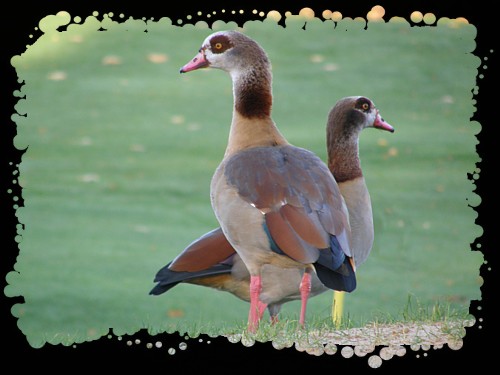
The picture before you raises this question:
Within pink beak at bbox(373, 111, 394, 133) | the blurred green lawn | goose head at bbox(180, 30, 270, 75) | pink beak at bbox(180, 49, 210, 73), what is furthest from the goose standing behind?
pink beak at bbox(180, 49, 210, 73)

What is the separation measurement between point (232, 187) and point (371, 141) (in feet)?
3.56

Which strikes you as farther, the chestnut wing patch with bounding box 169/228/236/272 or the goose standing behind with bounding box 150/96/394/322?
the chestnut wing patch with bounding box 169/228/236/272

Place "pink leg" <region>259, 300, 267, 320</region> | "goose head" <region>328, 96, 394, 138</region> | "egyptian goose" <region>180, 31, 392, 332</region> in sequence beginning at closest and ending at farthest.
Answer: "egyptian goose" <region>180, 31, 392, 332</region>, "pink leg" <region>259, 300, 267, 320</region>, "goose head" <region>328, 96, 394, 138</region>

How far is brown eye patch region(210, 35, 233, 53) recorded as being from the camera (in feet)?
15.0

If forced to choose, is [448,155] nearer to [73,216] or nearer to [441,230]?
[441,230]

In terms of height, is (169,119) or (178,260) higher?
(169,119)

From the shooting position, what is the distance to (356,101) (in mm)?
4875

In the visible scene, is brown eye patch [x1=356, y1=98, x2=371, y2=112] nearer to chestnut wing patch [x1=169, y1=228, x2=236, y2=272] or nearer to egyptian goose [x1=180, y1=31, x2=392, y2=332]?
egyptian goose [x1=180, y1=31, x2=392, y2=332]

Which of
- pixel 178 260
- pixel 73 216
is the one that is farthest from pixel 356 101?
pixel 73 216

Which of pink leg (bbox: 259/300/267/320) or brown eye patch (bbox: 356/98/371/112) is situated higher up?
brown eye patch (bbox: 356/98/371/112)

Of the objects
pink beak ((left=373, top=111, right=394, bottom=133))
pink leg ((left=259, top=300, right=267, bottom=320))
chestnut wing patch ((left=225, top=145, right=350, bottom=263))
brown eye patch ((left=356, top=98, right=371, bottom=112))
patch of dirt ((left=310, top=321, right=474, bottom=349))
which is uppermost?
brown eye patch ((left=356, top=98, right=371, bottom=112))

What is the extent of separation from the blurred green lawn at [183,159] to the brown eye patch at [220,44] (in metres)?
0.22

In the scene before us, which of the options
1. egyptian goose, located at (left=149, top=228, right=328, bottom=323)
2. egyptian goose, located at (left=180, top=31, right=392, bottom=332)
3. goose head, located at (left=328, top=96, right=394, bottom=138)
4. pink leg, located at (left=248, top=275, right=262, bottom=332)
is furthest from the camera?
goose head, located at (left=328, top=96, right=394, bottom=138)

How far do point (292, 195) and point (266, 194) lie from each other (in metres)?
0.11
